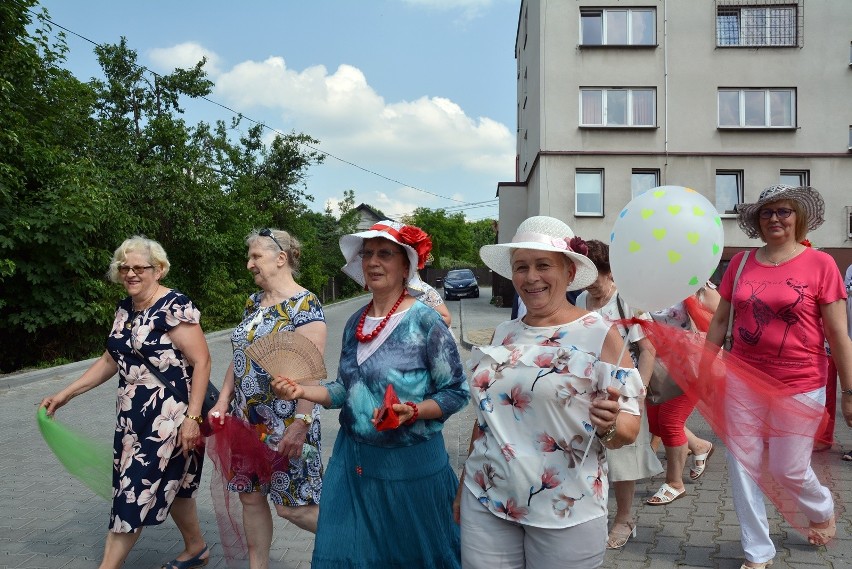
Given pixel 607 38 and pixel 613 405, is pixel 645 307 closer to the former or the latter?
pixel 613 405

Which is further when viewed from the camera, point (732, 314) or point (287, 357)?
point (732, 314)

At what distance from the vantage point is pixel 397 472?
2871 mm

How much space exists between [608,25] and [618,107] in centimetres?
256

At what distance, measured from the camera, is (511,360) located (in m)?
2.51

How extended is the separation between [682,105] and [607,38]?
315 cm

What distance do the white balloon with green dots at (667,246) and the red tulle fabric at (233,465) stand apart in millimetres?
1983

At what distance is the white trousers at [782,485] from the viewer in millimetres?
3480

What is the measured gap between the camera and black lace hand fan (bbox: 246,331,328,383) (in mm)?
2926

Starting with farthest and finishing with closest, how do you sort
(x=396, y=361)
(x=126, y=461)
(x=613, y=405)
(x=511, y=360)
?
(x=126, y=461), (x=396, y=361), (x=511, y=360), (x=613, y=405)

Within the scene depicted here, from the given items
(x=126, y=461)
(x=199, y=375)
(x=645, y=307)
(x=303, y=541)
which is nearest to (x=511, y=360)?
(x=645, y=307)

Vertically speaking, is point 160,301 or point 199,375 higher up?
point 160,301

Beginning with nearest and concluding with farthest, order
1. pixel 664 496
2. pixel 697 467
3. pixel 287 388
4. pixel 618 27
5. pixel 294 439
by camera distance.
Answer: pixel 287 388 → pixel 294 439 → pixel 664 496 → pixel 697 467 → pixel 618 27

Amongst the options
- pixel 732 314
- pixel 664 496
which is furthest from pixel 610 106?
pixel 732 314

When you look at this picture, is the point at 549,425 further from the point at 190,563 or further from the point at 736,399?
the point at 190,563
